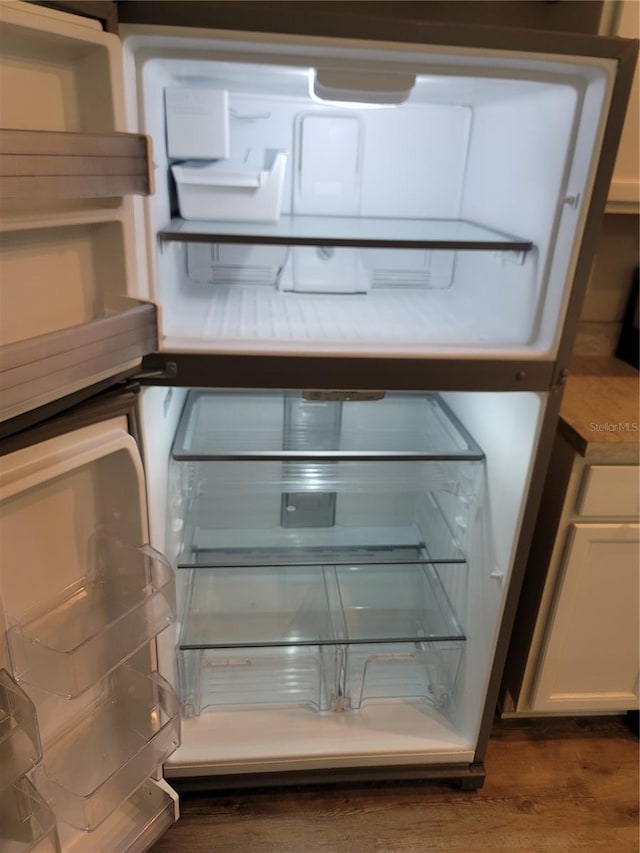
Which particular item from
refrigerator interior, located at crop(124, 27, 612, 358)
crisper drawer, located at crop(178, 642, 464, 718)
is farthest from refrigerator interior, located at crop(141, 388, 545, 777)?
refrigerator interior, located at crop(124, 27, 612, 358)

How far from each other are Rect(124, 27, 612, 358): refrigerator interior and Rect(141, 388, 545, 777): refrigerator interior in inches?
9.6

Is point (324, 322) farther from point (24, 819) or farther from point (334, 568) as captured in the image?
point (24, 819)

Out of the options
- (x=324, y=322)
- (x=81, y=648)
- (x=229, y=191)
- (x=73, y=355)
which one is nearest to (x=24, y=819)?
(x=81, y=648)

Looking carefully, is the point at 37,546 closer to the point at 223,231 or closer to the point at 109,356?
the point at 109,356

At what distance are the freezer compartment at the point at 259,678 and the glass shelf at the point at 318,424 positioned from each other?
517 mm

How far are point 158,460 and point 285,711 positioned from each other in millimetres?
768

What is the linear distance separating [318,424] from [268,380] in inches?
22.2

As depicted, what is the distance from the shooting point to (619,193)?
1393mm

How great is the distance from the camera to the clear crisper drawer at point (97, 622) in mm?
908

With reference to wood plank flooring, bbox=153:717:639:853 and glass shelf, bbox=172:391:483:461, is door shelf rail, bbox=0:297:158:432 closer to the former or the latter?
glass shelf, bbox=172:391:483:461

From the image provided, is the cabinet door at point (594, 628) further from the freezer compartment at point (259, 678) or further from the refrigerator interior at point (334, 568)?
the freezer compartment at point (259, 678)

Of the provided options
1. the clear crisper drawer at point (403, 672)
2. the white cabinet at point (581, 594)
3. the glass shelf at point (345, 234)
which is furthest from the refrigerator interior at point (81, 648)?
the white cabinet at point (581, 594)

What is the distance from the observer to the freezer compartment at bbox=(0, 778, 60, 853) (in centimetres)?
89

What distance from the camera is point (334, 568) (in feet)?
5.90
